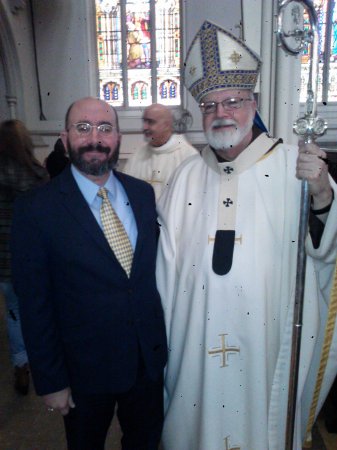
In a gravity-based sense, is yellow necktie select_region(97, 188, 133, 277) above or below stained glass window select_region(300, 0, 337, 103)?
below

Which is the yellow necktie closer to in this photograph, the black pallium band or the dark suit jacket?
the dark suit jacket

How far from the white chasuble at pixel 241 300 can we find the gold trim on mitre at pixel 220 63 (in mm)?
291

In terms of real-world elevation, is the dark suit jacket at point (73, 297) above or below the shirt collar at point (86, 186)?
below

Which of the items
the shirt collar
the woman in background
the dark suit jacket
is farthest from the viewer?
the woman in background

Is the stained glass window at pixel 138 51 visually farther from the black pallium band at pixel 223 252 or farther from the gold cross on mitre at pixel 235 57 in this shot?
the black pallium band at pixel 223 252

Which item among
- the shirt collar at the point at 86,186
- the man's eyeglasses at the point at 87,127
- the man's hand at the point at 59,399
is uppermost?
the man's eyeglasses at the point at 87,127

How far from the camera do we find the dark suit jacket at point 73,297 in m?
1.54

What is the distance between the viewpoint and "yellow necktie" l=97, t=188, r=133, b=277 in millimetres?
1623

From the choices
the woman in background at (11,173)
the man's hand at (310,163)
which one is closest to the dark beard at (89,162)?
the man's hand at (310,163)

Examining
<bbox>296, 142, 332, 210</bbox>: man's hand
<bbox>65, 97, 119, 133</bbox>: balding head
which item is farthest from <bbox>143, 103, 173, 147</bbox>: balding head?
<bbox>296, 142, 332, 210</bbox>: man's hand

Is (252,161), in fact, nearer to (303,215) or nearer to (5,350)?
(303,215)

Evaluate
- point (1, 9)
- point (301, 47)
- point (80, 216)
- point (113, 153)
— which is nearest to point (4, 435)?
point (80, 216)

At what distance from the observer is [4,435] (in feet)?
8.58

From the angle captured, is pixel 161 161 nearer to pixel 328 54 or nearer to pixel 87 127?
pixel 87 127
